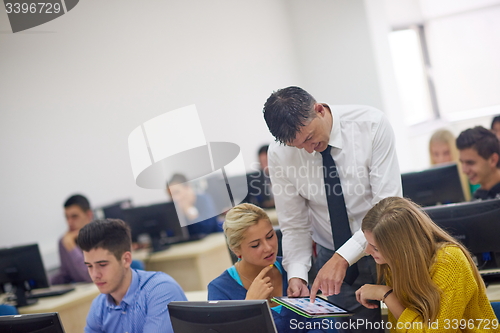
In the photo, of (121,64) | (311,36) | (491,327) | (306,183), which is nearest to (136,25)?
(121,64)

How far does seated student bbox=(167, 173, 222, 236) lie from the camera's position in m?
4.19

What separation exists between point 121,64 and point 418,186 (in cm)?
245

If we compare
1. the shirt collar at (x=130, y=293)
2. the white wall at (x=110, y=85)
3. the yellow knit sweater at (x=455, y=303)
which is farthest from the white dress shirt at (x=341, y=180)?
the white wall at (x=110, y=85)

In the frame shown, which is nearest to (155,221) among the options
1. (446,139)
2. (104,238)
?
(104,238)

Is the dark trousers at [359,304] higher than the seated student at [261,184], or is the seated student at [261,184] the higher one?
the seated student at [261,184]

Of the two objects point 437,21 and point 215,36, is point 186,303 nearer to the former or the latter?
point 215,36

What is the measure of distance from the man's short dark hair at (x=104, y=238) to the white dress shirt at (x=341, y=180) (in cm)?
76

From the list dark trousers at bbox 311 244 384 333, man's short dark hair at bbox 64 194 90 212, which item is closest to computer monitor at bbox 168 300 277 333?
dark trousers at bbox 311 244 384 333

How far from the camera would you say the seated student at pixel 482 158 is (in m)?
2.68

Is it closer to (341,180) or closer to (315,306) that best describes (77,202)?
(341,180)

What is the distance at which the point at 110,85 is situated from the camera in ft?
Result: 13.9

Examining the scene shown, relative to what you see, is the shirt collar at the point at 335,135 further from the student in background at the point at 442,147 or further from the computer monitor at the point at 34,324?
the student in background at the point at 442,147

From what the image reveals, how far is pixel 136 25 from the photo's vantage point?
348cm

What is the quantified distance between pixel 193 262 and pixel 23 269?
4.20 ft
